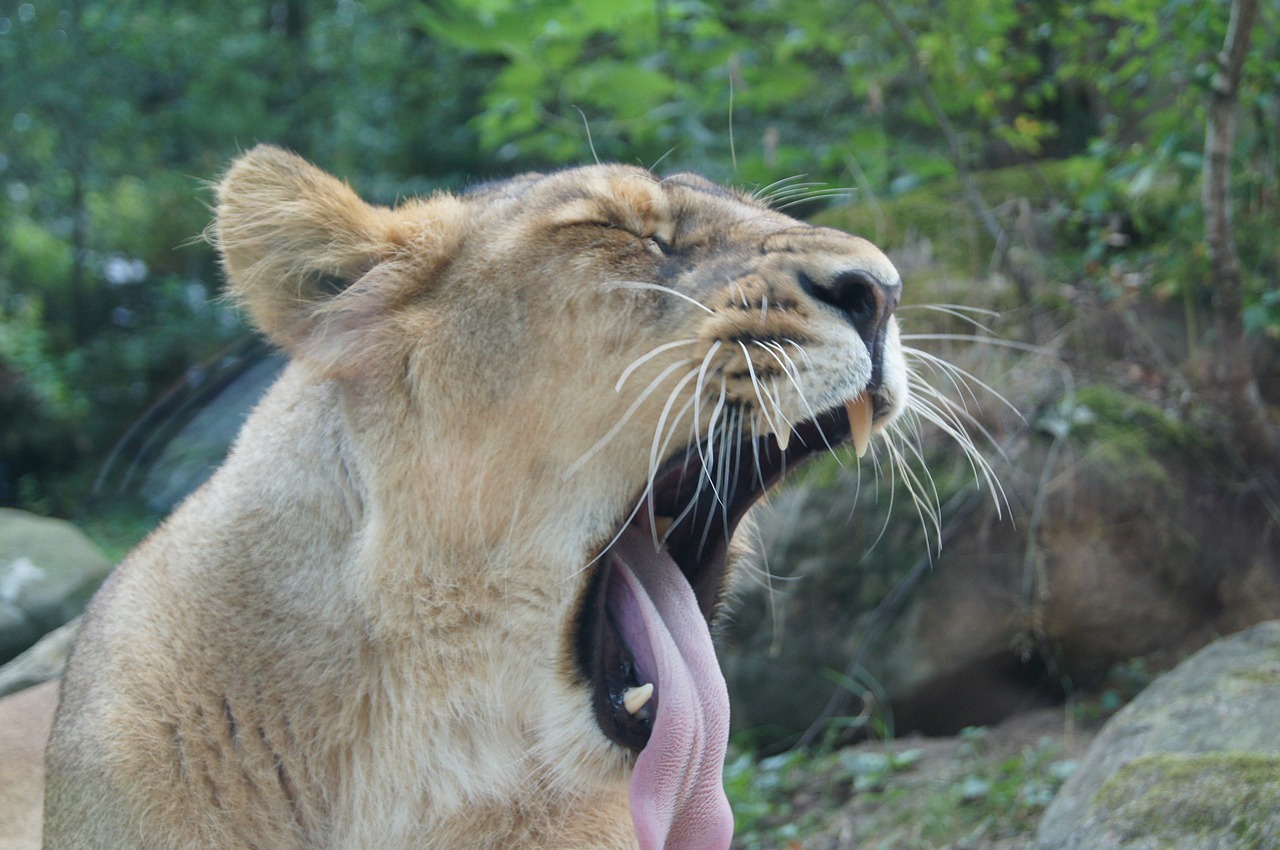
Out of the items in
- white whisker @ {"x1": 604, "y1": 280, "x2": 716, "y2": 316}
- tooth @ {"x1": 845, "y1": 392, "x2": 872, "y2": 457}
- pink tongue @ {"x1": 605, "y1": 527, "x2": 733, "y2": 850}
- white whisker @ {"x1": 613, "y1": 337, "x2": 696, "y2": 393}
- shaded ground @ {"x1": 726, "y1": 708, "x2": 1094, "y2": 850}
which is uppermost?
white whisker @ {"x1": 604, "y1": 280, "x2": 716, "y2": 316}

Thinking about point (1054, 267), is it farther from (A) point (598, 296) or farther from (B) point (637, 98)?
(A) point (598, 296)

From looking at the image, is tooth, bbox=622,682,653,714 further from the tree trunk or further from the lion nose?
the tree trunk

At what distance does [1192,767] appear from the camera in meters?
2.75

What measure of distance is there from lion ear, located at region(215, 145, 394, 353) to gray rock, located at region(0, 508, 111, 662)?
358cm

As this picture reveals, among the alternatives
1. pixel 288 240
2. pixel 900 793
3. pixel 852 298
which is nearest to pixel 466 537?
pixel 288 240

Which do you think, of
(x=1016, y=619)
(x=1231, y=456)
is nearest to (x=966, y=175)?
(x=1231, y=456)

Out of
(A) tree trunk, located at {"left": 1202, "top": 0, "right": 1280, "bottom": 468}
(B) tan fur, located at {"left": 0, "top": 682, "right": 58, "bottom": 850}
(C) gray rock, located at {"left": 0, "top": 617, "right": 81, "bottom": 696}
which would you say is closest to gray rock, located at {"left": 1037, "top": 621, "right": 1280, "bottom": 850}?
(A) tree trunk, located at {"left": 1202, "top": 0, "right": 1280, "bottom": 468}

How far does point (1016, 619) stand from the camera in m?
4.56

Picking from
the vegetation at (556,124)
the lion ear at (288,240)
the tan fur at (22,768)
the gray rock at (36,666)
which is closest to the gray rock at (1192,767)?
the vegetation at (556,124)

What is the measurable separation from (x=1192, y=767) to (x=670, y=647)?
4.30 feet

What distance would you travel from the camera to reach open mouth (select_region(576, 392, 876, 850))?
7.72ft

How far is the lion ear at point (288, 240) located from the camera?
248cm

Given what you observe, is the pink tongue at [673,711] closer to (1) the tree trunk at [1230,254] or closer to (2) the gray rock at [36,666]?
(1) the tree trunk at [1230,254]

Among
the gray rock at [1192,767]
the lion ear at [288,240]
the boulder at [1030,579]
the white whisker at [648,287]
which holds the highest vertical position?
the lion ear at [288,240]
